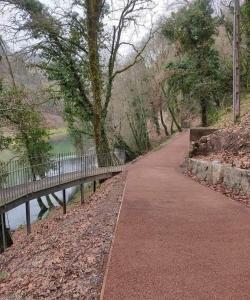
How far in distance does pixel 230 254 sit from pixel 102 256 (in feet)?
5.78

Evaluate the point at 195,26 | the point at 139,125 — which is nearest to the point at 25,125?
the point at 195,26

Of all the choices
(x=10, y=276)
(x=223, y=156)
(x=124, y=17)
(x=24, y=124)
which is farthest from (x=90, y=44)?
(x=10, y=276)

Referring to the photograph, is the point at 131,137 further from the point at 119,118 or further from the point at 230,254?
the point at 230,254

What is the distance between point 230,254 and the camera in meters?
5.45

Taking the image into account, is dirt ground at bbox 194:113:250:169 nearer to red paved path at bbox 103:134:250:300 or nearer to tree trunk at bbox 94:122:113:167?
red paved path at bbox 103:134:250:300

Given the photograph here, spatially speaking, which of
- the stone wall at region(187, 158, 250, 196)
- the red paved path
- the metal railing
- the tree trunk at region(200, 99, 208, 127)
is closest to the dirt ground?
the stone wall at region(187, 158, 250, 196)

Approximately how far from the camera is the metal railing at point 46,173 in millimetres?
14998

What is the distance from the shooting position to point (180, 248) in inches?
225

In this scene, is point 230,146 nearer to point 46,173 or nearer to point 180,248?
point 180,248

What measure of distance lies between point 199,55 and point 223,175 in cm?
1689

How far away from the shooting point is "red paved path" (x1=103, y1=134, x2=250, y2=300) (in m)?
4.38

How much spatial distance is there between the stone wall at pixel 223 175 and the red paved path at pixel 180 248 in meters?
0.47

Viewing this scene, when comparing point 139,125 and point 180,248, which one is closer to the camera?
point 180,248

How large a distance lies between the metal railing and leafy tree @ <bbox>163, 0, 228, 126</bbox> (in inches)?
303
